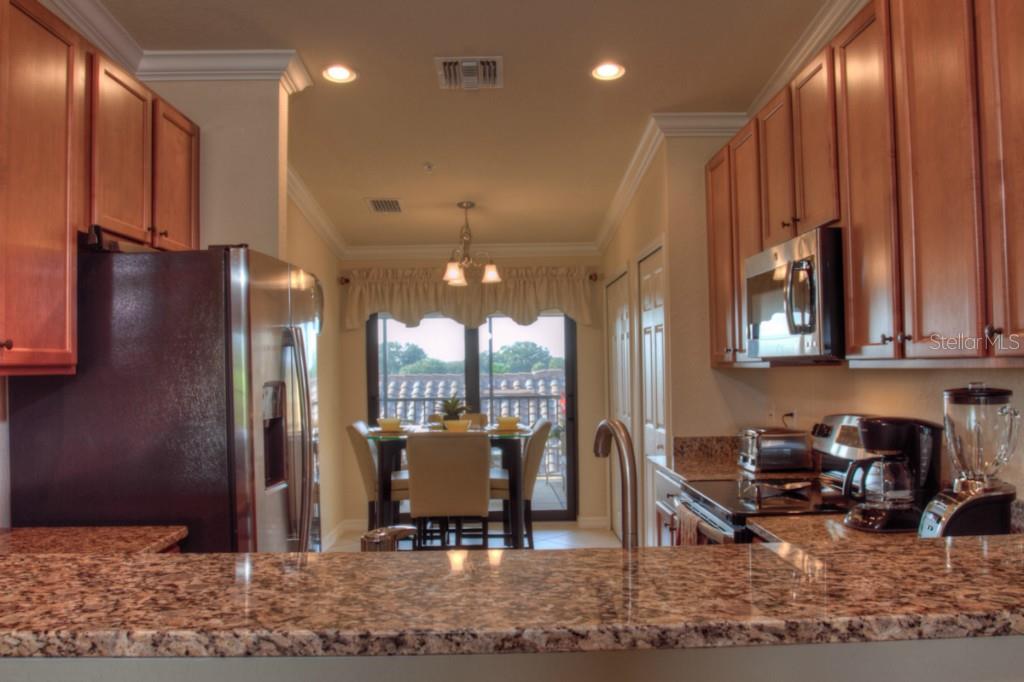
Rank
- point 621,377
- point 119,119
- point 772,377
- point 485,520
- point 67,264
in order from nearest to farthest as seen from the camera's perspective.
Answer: point 67,264, point 119,119, point 772,377, point 485,520, point 621,377

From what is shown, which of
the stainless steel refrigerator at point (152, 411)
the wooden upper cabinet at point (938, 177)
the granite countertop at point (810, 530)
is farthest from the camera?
the stainless steel refrigerator at point (152, 411)

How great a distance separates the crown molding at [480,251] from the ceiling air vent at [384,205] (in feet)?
4.10

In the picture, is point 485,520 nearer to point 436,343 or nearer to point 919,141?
point 436,343

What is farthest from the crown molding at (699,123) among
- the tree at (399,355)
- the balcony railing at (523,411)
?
the tree at (399,355)

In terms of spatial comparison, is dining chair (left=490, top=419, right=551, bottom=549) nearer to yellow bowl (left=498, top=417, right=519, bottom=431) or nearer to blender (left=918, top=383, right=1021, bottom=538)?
yellow bowl (left=498, top=417, right=519, bottom=431)

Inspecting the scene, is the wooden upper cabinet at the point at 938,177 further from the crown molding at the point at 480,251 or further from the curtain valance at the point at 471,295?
the crown molding at the point at 480,251

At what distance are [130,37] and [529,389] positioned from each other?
14.5 ft

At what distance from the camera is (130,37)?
97.3 inches

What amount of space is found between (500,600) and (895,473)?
1510mm

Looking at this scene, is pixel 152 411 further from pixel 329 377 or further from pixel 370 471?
pixel 329 377

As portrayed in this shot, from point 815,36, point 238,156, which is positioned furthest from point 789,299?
point 238,156

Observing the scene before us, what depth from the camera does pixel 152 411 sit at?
1.95 meters

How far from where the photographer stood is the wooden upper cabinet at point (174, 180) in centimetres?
235

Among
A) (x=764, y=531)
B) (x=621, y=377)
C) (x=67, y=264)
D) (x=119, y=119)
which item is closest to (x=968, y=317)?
(x=764, y=531)
